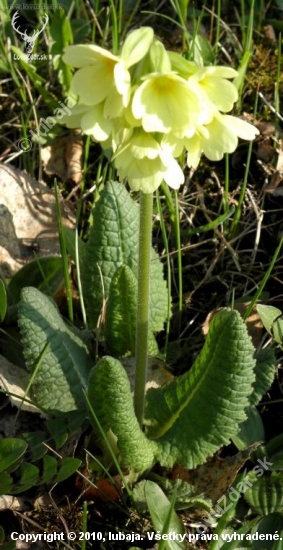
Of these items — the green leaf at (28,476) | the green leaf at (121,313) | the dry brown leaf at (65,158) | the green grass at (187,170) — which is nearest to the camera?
the green leaf at (28,476)

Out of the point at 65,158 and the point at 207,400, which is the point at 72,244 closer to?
the point at 65,158

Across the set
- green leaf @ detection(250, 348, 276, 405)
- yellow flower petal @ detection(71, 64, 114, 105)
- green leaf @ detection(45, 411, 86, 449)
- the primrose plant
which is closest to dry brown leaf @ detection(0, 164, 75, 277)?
the primrose plant

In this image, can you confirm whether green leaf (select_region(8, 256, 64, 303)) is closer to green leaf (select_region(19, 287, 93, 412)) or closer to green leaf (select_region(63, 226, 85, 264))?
green leaf (select_region(63, 226, 85, 264))

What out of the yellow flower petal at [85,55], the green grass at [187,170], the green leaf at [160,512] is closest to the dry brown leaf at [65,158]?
the green grass at [187,170]

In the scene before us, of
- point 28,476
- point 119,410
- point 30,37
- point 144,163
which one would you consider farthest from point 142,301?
point 30,37

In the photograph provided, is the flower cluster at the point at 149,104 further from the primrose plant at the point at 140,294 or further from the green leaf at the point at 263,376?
the green leaf at the point at 263,376

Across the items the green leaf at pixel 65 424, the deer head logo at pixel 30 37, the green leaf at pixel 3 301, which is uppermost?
the deer head logo at pixel 30 37
